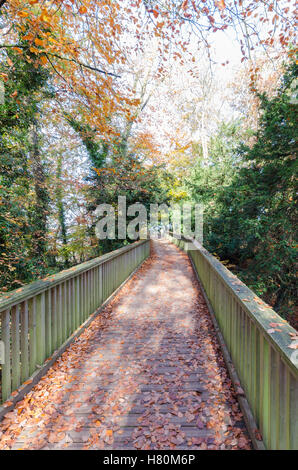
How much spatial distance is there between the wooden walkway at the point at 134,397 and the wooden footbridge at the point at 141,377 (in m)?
0.01

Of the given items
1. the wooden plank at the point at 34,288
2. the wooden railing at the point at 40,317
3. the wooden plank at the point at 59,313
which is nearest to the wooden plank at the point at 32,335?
the wooden railing at the point at 40,317

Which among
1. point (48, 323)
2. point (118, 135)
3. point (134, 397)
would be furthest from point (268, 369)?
point (118, 135)

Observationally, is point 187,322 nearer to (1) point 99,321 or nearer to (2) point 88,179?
(1) point 99,321

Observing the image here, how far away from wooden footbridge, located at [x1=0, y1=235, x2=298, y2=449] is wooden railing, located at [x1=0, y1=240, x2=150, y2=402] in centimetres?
1

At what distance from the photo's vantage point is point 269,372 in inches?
65.5

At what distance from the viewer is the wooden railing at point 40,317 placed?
2.30 m

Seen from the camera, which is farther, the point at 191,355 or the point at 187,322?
the point at 187,322

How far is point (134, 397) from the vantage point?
8.21 ft

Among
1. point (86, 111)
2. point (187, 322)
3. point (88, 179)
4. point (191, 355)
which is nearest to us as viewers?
point (191, 355)

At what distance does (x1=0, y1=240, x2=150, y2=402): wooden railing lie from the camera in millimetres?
2303

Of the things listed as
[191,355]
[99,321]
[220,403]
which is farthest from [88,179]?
[220,403]

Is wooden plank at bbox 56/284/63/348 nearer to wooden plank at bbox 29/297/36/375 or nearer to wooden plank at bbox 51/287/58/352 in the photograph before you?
wooden plank at bbox 51/287/58/352

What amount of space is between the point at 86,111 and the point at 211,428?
28.3 feet

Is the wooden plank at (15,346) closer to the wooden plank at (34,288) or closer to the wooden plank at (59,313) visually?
the wooden plank at (34,288)
